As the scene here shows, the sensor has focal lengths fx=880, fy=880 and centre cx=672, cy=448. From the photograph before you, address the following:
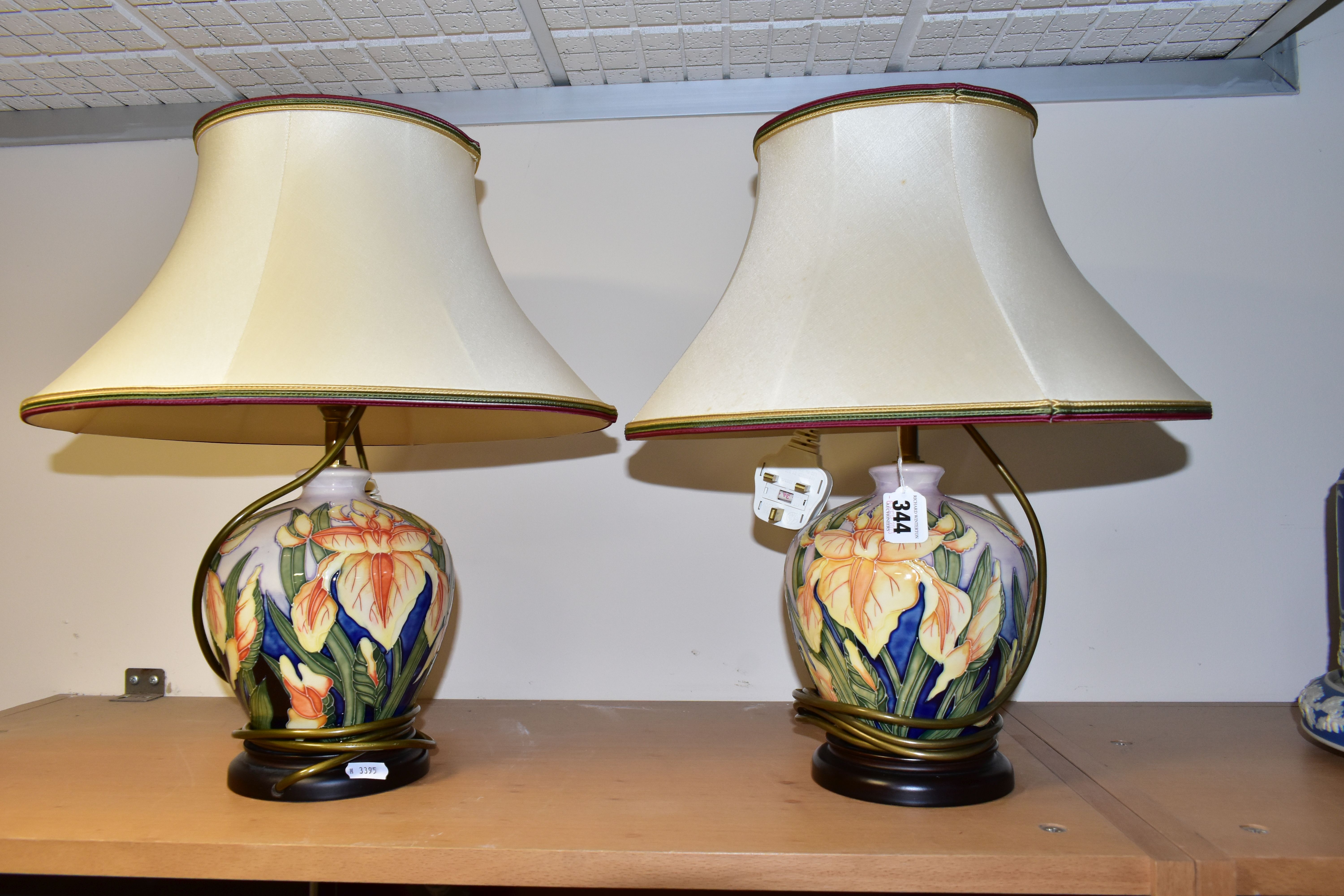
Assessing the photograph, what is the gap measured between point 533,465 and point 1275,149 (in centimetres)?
104

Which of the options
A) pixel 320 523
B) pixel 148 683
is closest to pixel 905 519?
pixel 320 523

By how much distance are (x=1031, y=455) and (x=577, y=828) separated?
0.74 m

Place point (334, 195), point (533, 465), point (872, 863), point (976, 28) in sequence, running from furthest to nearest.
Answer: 1. point (533, 465)
2. point (976, 28)
3. point (334, 195)
4. point (872, 863)

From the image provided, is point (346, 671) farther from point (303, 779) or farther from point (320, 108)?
point (320, 108)

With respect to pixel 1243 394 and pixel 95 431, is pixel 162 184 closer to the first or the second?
pixel 95 431

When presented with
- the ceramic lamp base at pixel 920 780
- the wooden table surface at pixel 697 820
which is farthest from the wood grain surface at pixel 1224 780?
the ceramic lamp base at pixel 920 780

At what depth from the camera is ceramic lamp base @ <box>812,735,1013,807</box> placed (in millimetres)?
749

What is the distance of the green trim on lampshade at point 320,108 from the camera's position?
2.53ft

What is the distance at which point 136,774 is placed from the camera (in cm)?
85

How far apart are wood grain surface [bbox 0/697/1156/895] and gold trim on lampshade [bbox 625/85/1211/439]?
12.7 inches

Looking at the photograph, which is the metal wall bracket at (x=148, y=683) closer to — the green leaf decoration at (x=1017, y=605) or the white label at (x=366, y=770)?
the white label at (x=366, y=770)

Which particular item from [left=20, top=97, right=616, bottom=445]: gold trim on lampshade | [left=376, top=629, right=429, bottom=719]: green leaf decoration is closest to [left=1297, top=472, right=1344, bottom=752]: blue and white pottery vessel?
[left=20, top=97, right=616, bottom=445]: gold trim on lampshade

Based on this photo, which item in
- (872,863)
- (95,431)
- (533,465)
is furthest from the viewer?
(533,465)

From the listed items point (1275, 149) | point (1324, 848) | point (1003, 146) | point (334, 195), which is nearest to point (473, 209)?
point (334, 195)
